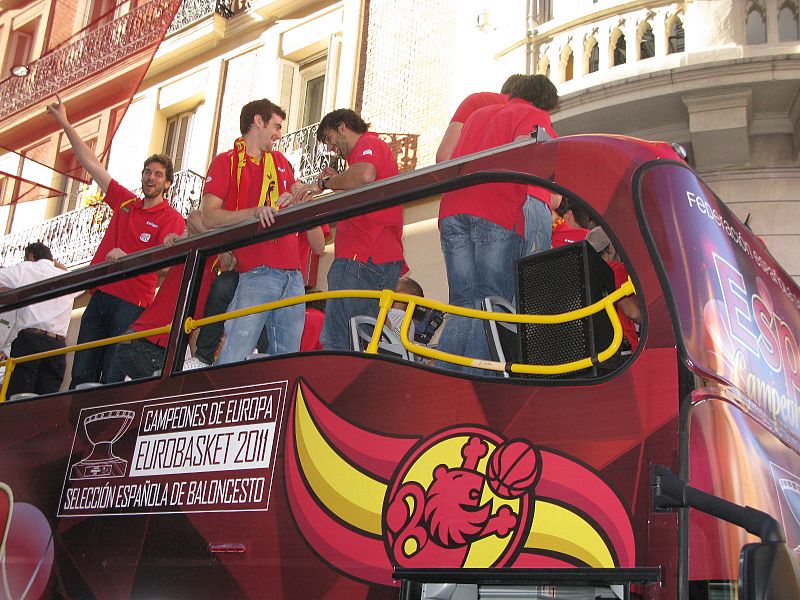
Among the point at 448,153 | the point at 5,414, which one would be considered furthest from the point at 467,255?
the point at 5,414

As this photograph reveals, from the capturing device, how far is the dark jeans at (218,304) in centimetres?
475

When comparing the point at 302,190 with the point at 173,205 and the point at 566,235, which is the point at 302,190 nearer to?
the point at 566,235

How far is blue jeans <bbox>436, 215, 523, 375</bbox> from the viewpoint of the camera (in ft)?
11.7

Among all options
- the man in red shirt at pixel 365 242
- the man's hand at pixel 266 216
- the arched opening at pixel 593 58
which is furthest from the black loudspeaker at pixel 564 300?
the arched opening at pixel 593 58

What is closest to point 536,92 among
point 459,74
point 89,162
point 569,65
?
point 89,162

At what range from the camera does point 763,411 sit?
109 inches

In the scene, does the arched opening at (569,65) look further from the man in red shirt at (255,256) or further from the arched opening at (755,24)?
the man in red shirt at (255,256)

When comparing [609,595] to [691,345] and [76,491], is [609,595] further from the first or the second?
[76,491]

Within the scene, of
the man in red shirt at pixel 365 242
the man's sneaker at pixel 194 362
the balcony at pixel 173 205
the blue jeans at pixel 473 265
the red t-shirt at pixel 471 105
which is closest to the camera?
the blue jeans at pixel 473 265

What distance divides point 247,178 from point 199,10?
13.2 meters

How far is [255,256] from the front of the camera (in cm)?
450

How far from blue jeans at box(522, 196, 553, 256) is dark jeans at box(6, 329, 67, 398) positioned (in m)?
3.89

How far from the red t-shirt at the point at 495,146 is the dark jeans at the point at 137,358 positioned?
1.85m

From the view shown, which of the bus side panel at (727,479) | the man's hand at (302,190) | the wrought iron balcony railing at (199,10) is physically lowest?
the bus side panel at (727,479)
